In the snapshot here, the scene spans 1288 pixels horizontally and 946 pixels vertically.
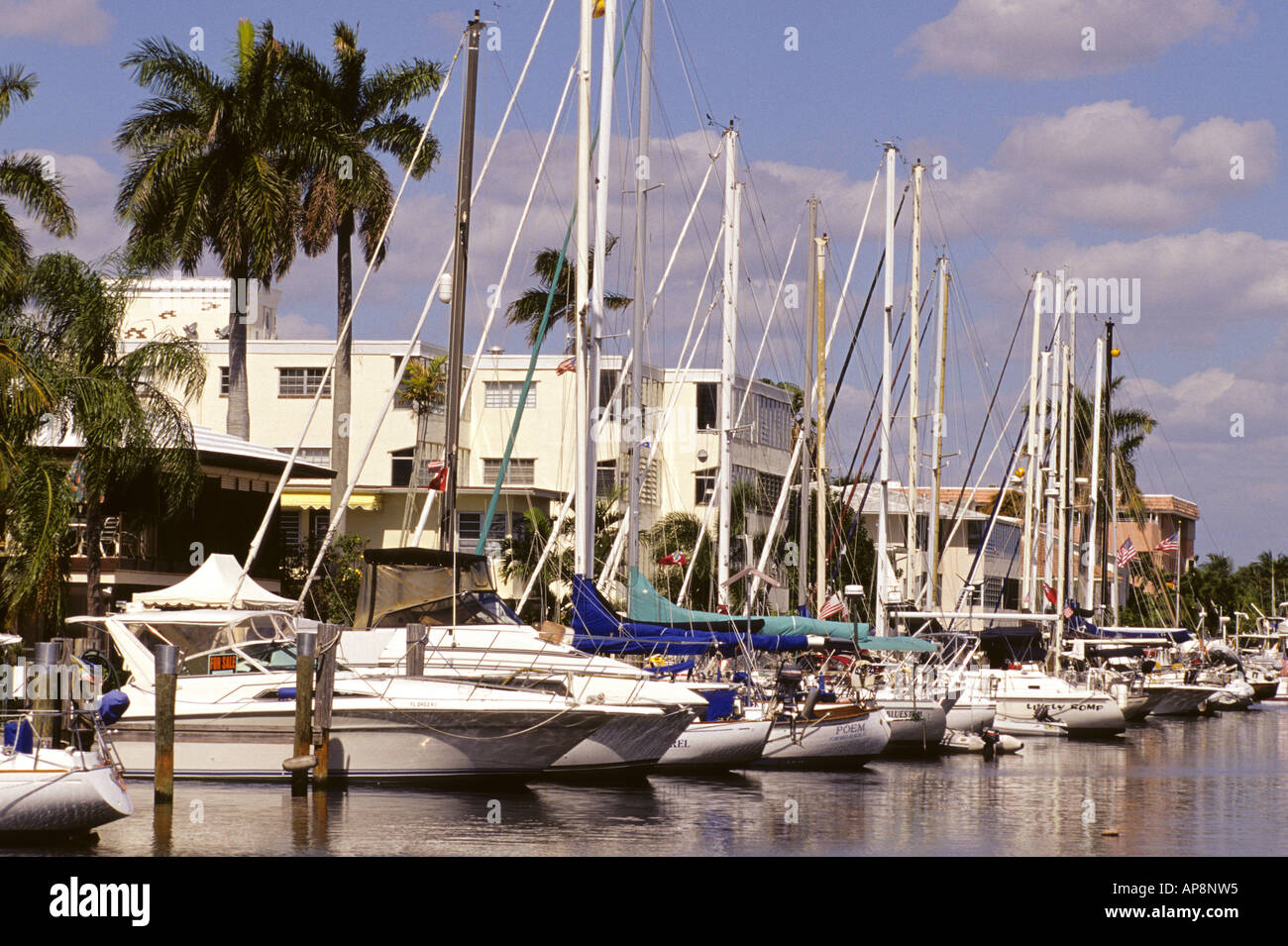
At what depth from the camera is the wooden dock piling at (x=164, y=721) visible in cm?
2483

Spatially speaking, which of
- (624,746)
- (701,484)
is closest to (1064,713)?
(624,746)

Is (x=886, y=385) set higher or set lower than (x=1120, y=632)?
higher

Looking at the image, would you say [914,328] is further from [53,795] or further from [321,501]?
[53,795]

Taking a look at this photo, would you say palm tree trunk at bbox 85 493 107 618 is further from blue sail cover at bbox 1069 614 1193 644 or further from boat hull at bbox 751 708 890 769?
blue sail cover at bbox 1069 614 1193 644

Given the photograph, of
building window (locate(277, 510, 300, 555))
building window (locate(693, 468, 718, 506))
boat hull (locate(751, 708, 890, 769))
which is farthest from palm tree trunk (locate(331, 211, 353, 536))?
building window (locate(693, 468, 718, 506))

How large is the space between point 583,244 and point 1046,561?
31.7 m

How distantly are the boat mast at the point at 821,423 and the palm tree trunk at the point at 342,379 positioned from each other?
Answer: 13.0m

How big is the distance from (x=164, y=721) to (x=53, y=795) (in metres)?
3.68

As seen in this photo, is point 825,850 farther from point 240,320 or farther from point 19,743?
point 240,320

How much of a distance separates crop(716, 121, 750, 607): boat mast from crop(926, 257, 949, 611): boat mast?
9.77 metres

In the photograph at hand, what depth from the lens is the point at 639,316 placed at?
37.6 metres
